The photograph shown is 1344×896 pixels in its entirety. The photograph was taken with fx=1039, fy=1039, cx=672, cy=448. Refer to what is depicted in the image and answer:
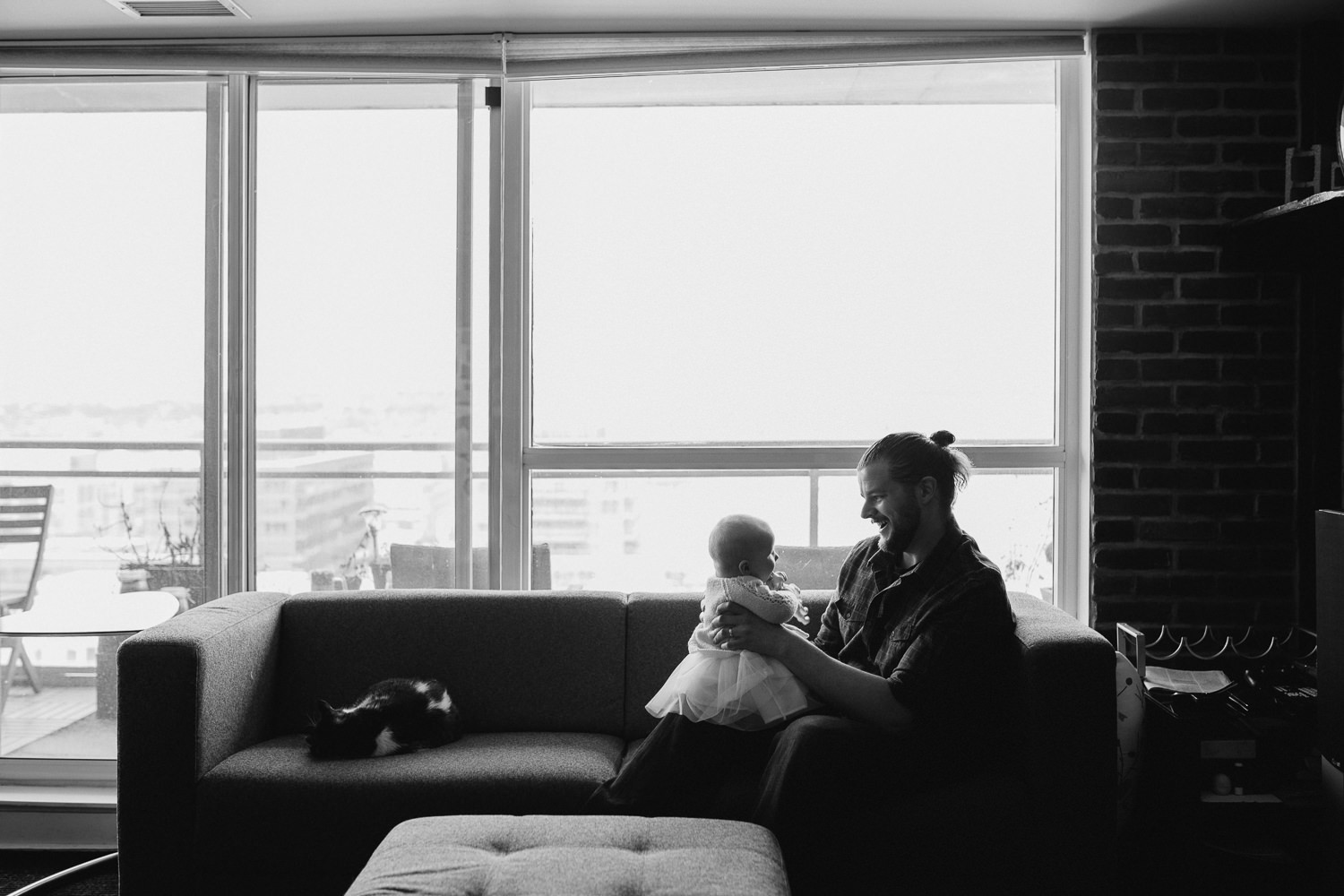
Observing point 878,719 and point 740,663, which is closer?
point 878,719

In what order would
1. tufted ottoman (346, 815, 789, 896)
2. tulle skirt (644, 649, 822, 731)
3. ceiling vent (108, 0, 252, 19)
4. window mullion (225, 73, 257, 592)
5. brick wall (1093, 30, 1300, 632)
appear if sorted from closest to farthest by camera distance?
1. tufted ottoman (346, 815, 789, 896)
2. tulle skirt (644, 649, 822, 731)
3. ceiling vent (108, 0, 252, 19)
4. brick wall (1093, 30, 1300, 632)
5. window mullion (225, 73, 257, 592)

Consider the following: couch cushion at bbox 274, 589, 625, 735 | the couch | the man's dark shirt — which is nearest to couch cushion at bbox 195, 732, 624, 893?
the couch

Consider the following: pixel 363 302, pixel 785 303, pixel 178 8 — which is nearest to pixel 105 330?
pixel 363 302

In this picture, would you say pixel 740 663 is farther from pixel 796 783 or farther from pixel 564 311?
pixel 564 311

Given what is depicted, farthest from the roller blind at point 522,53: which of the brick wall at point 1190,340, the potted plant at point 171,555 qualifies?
the potted plant at point 171,555

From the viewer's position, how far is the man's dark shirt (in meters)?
2.17

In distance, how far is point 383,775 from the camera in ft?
7.64

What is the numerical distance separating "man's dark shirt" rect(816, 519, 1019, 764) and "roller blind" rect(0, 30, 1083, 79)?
1.63 m

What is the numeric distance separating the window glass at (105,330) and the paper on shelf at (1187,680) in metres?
2.86

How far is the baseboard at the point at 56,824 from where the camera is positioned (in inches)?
123

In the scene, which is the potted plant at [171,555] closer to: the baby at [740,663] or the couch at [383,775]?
the couch at [383,775]

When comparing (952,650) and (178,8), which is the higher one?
(178,8)

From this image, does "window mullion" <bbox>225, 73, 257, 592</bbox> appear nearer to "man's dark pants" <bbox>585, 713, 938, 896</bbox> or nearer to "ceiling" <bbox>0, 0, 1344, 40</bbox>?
"ceiling" <bbox>0, 0, 1344, 40</bbox>

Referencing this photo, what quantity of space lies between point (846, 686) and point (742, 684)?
8.8 inches
